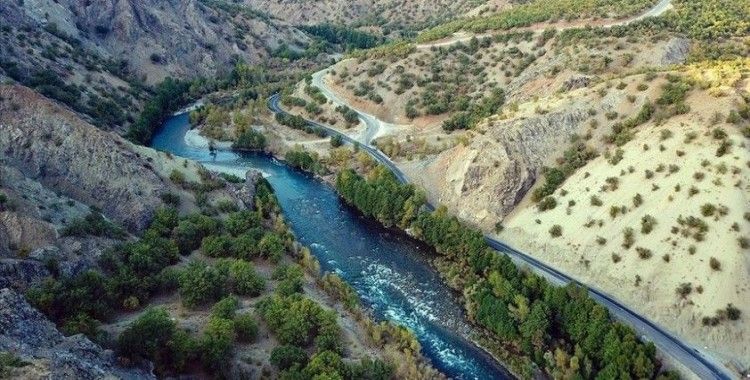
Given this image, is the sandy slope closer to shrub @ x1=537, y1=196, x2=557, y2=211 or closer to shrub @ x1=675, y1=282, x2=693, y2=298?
shrub @ x1=675, y1=282, x2=693, y2=298

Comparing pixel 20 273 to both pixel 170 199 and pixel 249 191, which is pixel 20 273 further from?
pixel 249 191

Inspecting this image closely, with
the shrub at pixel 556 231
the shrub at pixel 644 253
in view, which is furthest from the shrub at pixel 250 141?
the shrub at pixel 644 253

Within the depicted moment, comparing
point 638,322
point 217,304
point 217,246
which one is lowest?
point 638,322

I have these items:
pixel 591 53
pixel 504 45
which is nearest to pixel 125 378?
pixel 591 53

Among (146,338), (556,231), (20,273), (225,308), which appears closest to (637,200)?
(556,231)

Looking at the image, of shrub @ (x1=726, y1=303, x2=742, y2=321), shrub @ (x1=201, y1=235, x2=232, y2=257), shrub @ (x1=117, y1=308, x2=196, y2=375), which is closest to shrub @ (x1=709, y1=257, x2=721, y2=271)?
shrub @ (x1=726, y1=303, x2=742, y2=321)

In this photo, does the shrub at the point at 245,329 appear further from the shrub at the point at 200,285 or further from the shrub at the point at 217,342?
the shrub at the point at 200,285
